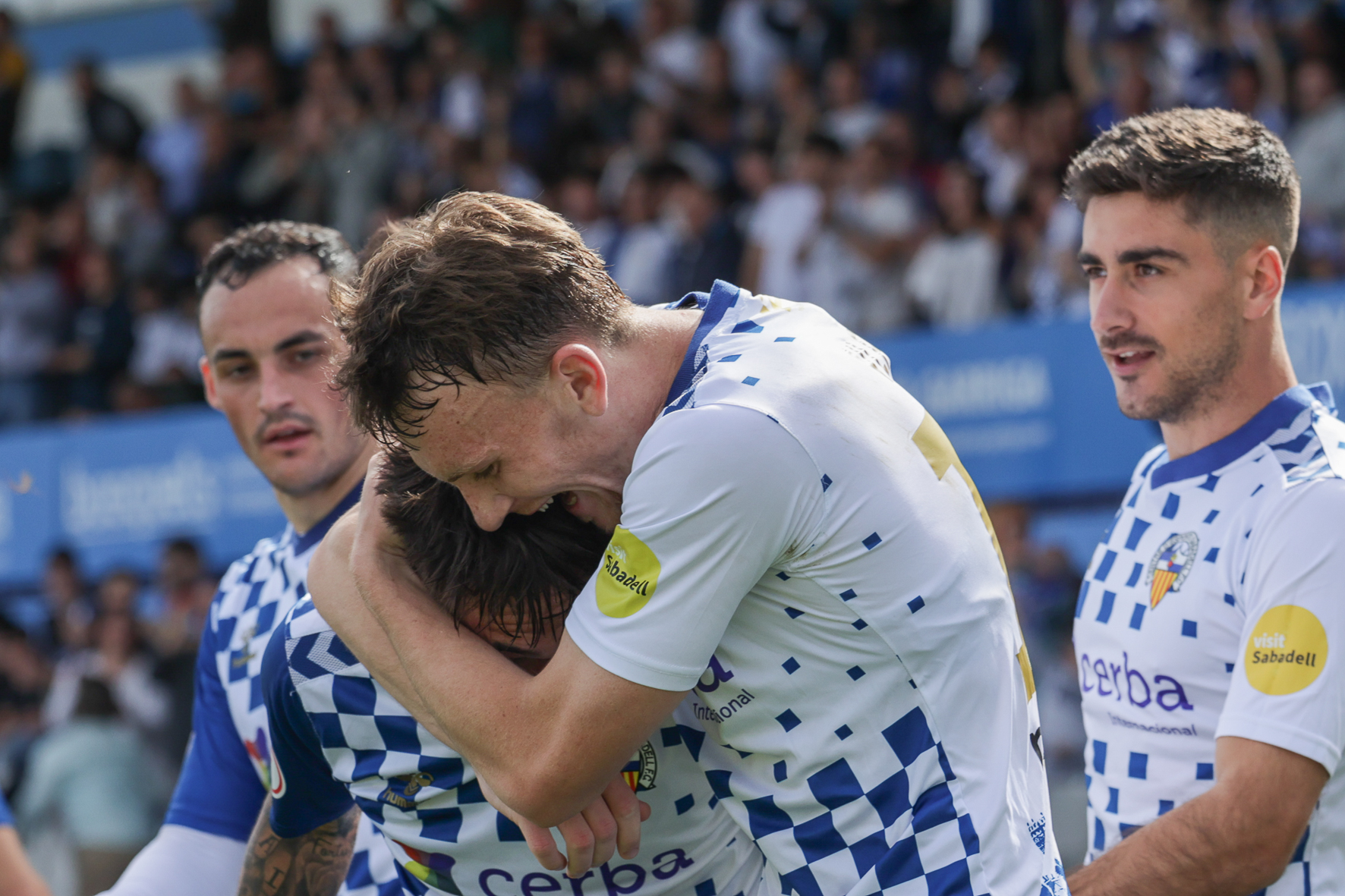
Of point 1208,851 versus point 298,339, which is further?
point 298,339

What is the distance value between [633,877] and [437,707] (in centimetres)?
50

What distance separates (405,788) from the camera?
2516 millimetres

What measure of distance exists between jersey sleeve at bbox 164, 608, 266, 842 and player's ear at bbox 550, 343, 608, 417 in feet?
5.08

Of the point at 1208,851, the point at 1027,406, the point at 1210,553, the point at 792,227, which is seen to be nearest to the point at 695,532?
the point at 1208,851

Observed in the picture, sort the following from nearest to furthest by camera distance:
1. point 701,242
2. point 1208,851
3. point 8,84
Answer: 1. point 1208,851
2. point 701,242
3. point 8,84

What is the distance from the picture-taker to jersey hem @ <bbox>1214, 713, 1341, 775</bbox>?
2584mm

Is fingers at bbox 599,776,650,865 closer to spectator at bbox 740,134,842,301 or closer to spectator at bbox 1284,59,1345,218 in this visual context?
spectator at bbox 1284,59,1345,218

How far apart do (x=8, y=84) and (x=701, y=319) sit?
14614mm

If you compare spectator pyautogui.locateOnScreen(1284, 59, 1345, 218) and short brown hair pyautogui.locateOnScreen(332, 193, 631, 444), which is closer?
short brown hair pyautogui.locateOnScreen(332, 193, 631, 444)

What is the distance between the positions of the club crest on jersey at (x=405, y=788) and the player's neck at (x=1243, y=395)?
5.41 ft

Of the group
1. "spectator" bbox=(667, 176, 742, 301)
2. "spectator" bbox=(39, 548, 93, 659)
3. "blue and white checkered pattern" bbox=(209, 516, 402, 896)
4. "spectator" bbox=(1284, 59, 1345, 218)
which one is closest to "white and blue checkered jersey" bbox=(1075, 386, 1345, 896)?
"blue and white checkered pattern" bbox=(209, 516, 402, 896)

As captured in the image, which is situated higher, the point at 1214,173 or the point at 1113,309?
the point at 1214,173

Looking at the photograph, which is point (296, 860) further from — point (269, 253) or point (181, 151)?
point (181, 151)

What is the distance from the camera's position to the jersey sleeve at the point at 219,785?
11.1 ft
